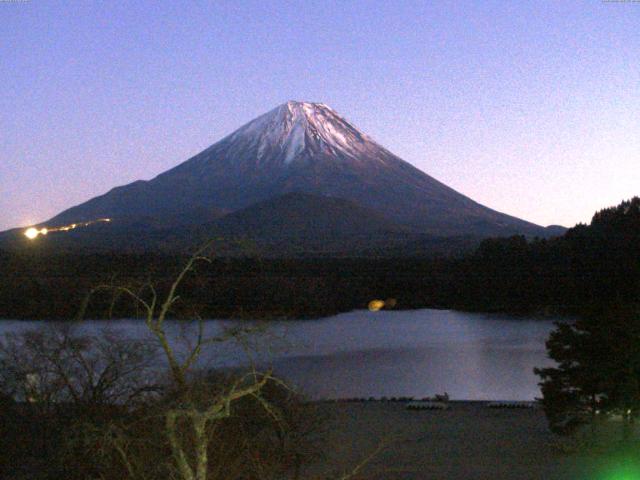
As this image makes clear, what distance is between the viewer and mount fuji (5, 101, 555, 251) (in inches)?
1950

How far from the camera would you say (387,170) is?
2272 inches

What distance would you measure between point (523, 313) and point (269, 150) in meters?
37.6

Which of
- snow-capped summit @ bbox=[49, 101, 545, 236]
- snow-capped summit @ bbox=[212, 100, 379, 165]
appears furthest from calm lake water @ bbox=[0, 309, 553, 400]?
snow-capped summit @ bbox=[212, 100, 379, 165]

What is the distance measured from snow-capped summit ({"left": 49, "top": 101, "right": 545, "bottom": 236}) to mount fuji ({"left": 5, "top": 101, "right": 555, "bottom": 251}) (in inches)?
3.0

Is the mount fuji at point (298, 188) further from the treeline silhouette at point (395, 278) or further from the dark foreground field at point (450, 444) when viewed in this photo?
the dark foreground field at point (450, 444)

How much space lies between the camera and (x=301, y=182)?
5681 centimetres

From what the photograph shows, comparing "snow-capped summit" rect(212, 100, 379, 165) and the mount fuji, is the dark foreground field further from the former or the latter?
"snow-capped summit" rect(212, 100, 379, 165)

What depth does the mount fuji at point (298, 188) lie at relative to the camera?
49.5 meters

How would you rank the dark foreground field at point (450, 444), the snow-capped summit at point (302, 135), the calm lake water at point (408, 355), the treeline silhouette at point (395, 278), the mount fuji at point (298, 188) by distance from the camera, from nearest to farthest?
the dark foreground field at point (450, 444), the calm lake water at point (408, 355), the treeline silhouette at point (395, 278), the mount fuji at point (298, 188), the snow-capped summit at point (302, 135)

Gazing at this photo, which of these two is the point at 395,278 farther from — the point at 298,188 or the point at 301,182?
the point at 301,182

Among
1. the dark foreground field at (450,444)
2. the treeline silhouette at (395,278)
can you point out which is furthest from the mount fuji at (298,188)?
the dark foreground field at (450,444)

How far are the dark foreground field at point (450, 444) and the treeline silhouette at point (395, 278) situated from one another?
1059cm

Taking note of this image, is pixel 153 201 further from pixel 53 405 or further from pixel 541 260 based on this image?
pixel 53 405

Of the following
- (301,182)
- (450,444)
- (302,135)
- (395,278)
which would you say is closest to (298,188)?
(301,182)
